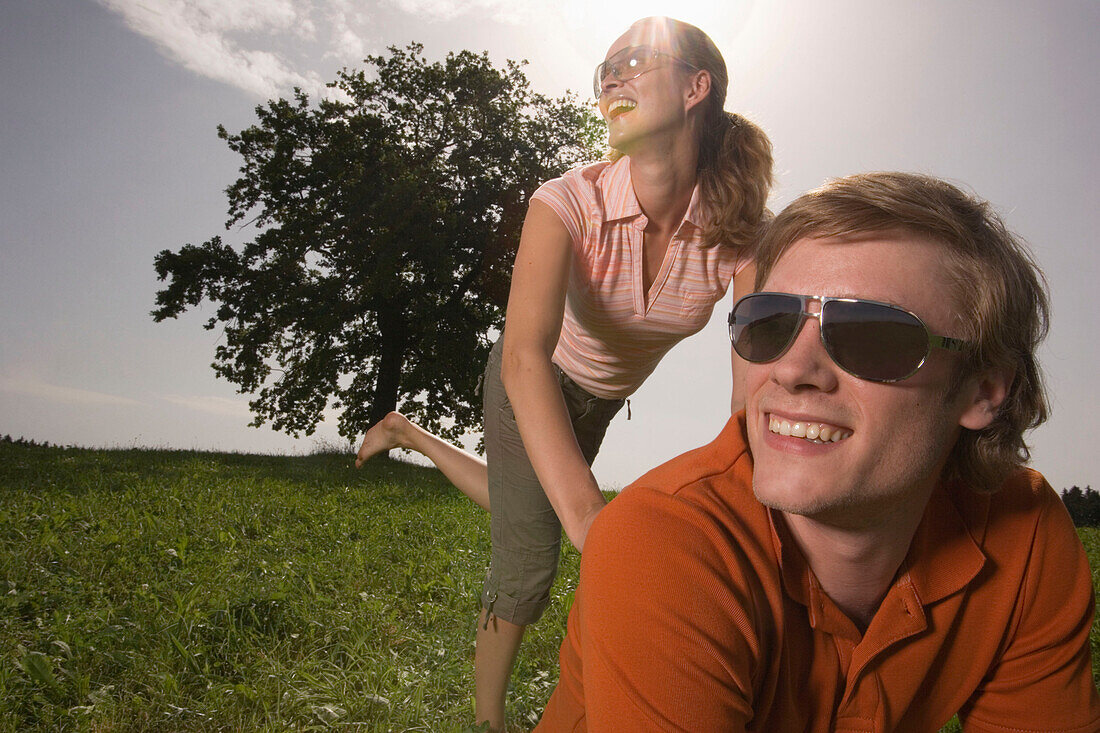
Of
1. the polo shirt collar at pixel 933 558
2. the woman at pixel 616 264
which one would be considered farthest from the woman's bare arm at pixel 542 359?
the polo shirt collar at pixel 933 558

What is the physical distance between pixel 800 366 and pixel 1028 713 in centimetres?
113

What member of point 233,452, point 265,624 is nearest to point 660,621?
point 265,624

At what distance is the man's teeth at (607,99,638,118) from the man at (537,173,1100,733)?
0.98 metres

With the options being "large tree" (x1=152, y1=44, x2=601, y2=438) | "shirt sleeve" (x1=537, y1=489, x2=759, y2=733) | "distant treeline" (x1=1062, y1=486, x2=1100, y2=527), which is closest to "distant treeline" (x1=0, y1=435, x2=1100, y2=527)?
"distant treeline" (x1=1062, y1=486, x2=1100, y2=527)

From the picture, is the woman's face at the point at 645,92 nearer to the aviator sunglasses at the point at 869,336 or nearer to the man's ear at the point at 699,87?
the man's ear at the point at 699,87

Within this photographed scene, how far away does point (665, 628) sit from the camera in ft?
4.74

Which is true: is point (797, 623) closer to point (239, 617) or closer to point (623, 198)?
point (623, 198)

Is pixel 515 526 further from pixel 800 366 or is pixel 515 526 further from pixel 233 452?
pixel 233 452

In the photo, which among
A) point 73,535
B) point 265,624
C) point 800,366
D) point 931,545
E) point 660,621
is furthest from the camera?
point 73,535

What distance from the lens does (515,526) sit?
10.1 ft

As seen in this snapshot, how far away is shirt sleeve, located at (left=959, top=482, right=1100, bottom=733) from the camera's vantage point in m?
2.00

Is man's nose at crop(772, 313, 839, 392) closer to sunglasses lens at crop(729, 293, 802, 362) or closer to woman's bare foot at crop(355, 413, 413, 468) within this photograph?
sunglasses lens at crop(729, 293, 802, 362)

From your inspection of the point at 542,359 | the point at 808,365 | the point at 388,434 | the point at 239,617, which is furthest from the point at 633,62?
the point at 239,617

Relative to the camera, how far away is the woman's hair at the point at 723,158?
8.90 feet
